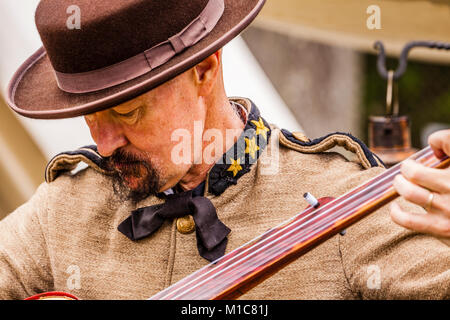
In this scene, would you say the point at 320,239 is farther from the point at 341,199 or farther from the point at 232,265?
the point at 232,265

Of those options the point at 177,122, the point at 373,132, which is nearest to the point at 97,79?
the point at 177,122

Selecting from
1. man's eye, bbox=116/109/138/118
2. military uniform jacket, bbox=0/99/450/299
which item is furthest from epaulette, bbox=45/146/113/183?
man's eye, bbox=116/109/138/118

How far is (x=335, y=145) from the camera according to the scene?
4.84 feet

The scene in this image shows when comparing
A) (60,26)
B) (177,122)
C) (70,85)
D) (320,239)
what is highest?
(60,26)

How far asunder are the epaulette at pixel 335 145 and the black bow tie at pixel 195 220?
25 centimetres

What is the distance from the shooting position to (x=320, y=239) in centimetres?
117

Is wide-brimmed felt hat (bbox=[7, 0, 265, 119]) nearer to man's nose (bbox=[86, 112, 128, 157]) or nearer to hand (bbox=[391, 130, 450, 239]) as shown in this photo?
man's nose (bbox=[86, 112, 128, 157])

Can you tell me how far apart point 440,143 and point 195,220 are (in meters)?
0.60

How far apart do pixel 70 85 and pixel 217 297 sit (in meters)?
0.55

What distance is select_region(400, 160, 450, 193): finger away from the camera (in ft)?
3.24

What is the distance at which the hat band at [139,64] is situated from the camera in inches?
50.1

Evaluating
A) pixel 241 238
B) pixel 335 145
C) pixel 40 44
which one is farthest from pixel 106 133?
pixel 40 44

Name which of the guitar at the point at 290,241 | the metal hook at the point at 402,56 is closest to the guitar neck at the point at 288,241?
the guitar at the point at 290,241

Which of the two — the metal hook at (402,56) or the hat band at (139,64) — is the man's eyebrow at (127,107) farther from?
the metal hook at (402,56)
